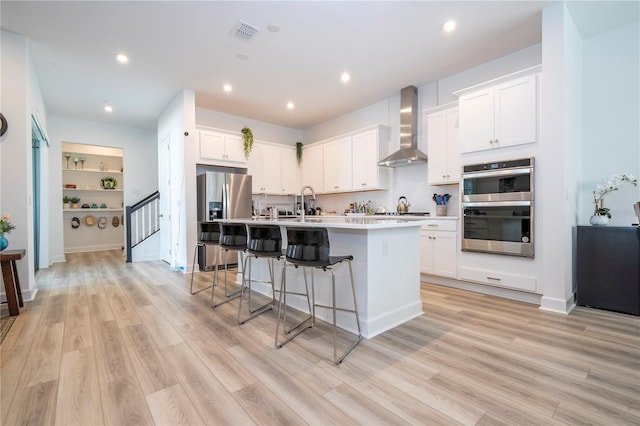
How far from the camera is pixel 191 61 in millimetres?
3932

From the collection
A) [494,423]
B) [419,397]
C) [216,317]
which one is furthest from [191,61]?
[494,423]

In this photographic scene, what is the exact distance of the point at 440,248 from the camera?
A: 4035mm

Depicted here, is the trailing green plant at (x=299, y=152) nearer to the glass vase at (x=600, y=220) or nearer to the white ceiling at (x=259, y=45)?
the white ceiling at (x=259, y=45)

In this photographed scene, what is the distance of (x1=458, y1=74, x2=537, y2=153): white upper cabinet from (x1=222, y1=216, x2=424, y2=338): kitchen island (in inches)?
63.7

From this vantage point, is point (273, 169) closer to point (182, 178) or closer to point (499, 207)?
point (182, 178)

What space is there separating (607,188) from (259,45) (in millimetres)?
4204

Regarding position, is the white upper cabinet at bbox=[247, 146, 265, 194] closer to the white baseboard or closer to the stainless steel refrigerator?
the stainless steel refrigerator

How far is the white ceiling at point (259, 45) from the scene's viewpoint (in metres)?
2.92

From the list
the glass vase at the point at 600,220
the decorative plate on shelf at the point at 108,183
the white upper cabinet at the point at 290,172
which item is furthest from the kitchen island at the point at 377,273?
the decorative plate on shelf at the point at 108,183

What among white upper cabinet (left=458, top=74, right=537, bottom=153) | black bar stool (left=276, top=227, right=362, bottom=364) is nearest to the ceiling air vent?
black bar stool (left=276, top=227, right=362, bottom=364)

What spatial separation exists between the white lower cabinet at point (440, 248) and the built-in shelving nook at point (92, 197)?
7688 millimetres

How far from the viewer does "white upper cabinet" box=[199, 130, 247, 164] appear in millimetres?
5238

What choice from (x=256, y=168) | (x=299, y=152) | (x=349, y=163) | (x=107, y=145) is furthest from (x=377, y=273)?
(x=107, y=145)

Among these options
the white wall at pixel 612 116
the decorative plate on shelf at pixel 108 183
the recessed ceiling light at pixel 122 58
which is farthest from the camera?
the decorative plate on shelf at pixel 108 183
